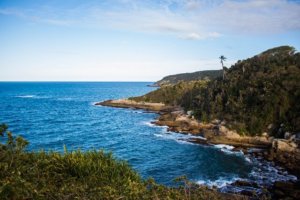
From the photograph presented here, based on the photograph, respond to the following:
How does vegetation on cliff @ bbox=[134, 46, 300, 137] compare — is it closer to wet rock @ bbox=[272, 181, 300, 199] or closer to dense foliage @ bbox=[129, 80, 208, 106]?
wet rock @ bbox=[272, 181, 300, 199]

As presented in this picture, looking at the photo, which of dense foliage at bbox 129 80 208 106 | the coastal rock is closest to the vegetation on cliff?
the coastal rock

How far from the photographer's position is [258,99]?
5119 cm

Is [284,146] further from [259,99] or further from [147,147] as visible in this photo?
[147,147]

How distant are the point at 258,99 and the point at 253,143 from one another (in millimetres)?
10728

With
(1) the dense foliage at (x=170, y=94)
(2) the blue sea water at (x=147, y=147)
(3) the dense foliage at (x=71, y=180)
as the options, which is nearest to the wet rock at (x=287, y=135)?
(2) the blue sea water at (x=147, y=147)

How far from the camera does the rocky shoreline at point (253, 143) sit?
27172 millimetres

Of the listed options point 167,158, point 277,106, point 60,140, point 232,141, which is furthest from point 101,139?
point 277,106

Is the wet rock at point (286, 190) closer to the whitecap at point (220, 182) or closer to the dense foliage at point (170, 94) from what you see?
the whitecap at point (220, 182)

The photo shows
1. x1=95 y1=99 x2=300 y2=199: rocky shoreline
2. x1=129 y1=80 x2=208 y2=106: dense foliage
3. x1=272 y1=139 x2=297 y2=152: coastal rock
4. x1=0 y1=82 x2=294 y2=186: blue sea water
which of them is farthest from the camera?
x1=129 y1=80 x2=208 y2=106: dense foliage

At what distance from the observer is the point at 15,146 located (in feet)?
44.4

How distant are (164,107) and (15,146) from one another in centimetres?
7745

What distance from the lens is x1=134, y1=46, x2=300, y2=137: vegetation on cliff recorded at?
46094 mm

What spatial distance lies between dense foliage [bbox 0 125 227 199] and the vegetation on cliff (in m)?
35.4

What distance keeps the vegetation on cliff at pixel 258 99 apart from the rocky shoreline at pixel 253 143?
5.88 feet
